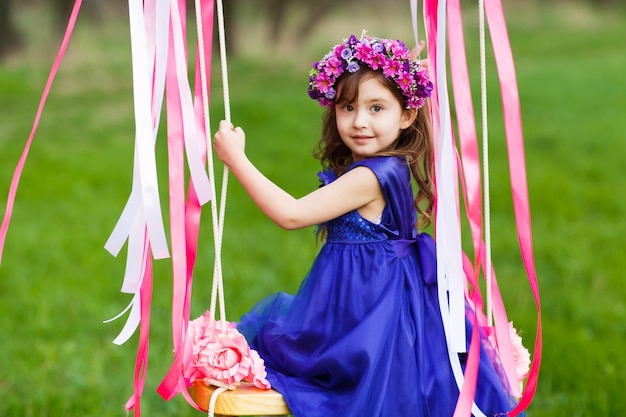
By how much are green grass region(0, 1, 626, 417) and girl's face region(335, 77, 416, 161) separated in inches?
22.9

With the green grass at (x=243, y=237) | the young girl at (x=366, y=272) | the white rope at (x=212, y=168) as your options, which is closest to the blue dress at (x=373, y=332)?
the young girl at (x=366, y=272)

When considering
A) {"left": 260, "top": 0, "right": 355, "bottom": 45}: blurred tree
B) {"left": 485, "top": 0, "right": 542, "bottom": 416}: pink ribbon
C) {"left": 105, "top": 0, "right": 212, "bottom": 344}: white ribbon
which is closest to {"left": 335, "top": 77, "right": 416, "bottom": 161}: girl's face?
{"left": 485, "top": 0, "right": 542, "bottom": 416}: pink ribbon

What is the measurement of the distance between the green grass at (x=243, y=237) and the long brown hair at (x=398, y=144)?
420 mm

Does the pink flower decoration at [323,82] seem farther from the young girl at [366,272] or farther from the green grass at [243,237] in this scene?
the green grass at [243,237]

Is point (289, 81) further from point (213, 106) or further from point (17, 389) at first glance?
point (17, 389)

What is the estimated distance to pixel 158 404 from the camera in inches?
140

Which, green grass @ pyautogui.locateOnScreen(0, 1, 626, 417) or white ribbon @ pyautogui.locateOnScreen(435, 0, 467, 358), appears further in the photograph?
green grass @ pyautogui.locateOnScreen(0, 1, 626, 417)

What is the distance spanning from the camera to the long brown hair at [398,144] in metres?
2.33

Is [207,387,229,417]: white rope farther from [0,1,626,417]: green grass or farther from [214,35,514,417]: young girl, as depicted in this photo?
A: [0,1,626,417]: green grass

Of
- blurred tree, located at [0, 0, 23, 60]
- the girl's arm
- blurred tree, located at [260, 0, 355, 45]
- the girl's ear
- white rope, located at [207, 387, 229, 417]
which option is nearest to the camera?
white rope, located at [207, 387, 229, 417]

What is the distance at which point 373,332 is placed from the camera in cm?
222

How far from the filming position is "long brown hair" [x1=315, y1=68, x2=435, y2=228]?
2.33 meters

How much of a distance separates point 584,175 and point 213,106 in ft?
11.3

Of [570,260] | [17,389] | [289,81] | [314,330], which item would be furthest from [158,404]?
[289,81]
